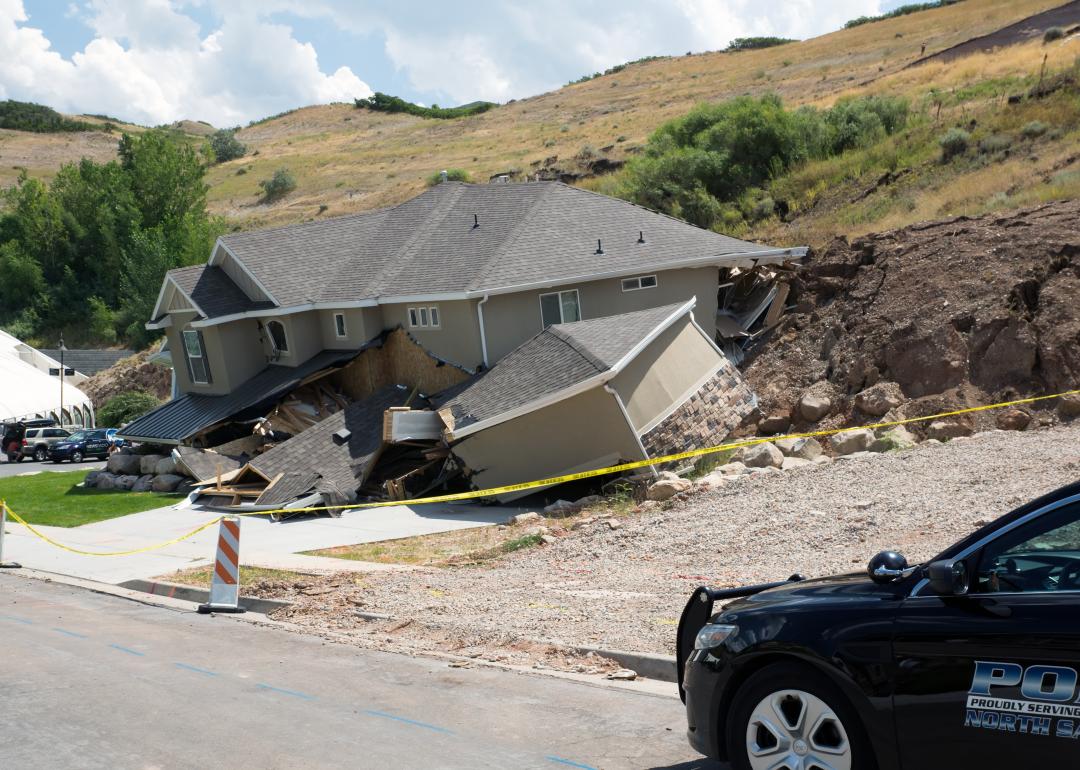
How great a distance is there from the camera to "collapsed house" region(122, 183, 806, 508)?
861 inches

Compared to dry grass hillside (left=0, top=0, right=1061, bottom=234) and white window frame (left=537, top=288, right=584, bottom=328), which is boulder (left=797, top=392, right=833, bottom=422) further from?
dry grass hillside (left=0, top=0, right=1061, bottom=234)

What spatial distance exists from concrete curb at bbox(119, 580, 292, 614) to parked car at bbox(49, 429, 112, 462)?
2659 centimetres

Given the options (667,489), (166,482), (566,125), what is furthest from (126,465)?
(566,125)

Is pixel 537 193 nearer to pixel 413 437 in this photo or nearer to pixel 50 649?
pixel 413 437

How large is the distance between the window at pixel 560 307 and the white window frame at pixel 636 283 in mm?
1438

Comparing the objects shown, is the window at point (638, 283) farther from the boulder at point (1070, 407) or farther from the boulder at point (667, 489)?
the boulder at point (1070, 407)

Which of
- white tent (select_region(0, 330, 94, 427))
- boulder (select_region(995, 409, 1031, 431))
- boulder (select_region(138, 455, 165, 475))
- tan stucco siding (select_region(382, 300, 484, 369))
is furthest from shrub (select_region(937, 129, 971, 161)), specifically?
white tent (select_region(0, 330, 94, 427))

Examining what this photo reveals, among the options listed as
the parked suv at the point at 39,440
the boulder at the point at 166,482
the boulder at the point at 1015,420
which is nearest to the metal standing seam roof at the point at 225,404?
the boulder at the point at 166,482

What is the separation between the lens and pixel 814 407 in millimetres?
22156

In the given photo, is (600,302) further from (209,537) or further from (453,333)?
(209,537)

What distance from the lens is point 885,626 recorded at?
16.9ft

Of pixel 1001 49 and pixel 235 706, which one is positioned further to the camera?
pixel 1001 49

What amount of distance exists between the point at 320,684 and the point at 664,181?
3573 cm

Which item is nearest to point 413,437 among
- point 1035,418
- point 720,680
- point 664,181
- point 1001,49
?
point 1035,418
